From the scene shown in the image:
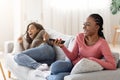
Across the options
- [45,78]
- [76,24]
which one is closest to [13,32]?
[76,24]

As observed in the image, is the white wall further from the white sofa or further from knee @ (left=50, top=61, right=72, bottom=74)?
knee @ (left=50, top=61, right=72, bottom=74)

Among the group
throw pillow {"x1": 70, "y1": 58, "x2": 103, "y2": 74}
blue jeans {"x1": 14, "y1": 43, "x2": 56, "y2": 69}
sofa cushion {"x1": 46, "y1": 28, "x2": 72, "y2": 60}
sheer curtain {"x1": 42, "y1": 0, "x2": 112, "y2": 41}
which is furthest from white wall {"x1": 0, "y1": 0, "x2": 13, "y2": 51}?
throw pillow {"x1": 70, "y1": 58, "x2": 103, "y2": 74}

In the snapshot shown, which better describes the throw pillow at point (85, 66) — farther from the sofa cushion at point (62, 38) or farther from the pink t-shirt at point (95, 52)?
the sofa cushion at point (62, 38)

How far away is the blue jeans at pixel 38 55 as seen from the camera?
3264 mm

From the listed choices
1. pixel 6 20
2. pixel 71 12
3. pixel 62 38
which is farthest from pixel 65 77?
pixel 71 12

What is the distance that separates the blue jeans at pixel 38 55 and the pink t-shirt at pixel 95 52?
616 millimetres

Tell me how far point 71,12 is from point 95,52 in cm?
384

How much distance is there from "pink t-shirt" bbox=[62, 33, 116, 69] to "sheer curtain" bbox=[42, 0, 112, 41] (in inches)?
126

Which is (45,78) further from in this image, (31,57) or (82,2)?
(82,2)

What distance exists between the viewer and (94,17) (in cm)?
264

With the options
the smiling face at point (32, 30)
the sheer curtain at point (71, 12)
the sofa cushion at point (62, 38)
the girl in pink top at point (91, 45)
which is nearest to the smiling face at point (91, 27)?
the girl in pink top at point (91, 45)

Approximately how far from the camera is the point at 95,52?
258 centimetres

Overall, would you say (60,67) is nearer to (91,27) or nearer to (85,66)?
(85,66)

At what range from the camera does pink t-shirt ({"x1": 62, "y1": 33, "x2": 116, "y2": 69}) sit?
8.08ft
